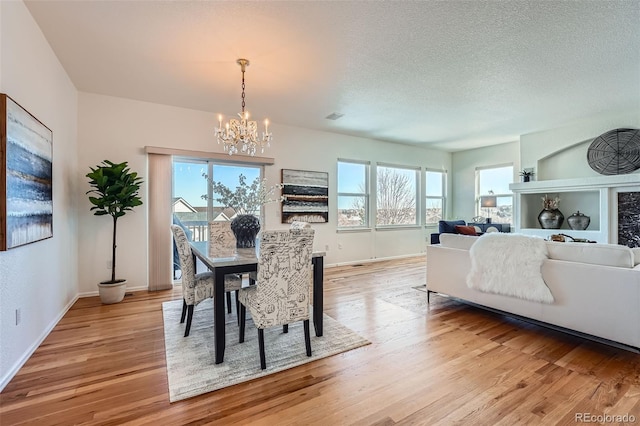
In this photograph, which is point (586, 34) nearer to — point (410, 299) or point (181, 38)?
point (410, 299)

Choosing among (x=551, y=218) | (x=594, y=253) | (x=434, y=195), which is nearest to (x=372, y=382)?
(x=594, y=253)

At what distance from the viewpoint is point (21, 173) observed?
2.08 meters

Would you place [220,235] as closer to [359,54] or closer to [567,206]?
[359,54]

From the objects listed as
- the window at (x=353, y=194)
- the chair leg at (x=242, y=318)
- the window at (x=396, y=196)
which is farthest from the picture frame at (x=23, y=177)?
the window at (x=396, y=196)

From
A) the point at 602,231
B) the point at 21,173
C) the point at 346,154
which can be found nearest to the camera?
the point at 21,173

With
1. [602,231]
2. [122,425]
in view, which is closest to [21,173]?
[122,425]

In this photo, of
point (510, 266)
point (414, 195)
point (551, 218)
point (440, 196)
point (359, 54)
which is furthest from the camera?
point (440, 196)

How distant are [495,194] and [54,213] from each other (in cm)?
784

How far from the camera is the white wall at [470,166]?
645 centimetres

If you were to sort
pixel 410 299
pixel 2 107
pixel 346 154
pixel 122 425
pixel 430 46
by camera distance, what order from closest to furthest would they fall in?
pixel 122 425 < pixel 2 107 < pixel 430 46 < pixel 410 299 < pixel 346 154

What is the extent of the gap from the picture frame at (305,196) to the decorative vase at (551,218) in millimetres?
4198

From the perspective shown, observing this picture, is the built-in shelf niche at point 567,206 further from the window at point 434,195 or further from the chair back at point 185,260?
the chair back at point 185,260

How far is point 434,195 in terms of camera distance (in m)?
7.47

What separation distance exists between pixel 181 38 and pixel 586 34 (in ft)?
11.5
